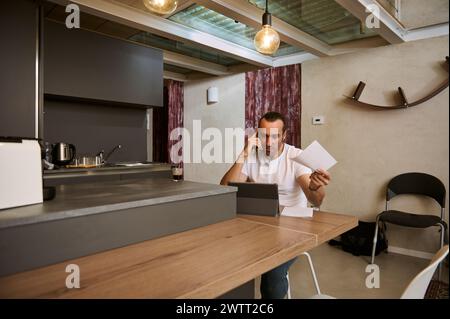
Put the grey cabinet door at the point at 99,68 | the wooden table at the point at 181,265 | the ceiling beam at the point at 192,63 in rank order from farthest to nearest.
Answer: the ceiling beam at the point at 192,63, the grey cabinet door at the point at 99,68, the wooden table at the point at 181,265

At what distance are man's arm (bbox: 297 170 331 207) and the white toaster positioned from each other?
119 cm

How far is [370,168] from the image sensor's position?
344 cm

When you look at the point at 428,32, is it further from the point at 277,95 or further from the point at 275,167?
the point at 275,167

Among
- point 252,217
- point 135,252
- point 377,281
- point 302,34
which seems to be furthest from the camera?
point 302,34

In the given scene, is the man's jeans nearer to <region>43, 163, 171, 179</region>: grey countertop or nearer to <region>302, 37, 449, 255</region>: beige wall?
A: <region>43, 163, 171, 179</region>: grey countertop

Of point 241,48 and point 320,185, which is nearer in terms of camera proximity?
point 320,185

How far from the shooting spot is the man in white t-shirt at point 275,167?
6.15 feet

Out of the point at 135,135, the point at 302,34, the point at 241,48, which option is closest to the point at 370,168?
the point at 302,34

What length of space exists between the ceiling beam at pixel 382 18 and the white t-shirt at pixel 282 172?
1290mm

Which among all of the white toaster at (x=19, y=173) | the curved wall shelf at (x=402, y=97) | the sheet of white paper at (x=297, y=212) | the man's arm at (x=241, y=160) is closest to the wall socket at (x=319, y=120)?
the curved wall shelf at (x=402, y=97)

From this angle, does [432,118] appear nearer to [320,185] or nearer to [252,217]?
[320,185]

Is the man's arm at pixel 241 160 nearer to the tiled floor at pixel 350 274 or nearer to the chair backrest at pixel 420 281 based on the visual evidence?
the tiled floor at pixel 350 274

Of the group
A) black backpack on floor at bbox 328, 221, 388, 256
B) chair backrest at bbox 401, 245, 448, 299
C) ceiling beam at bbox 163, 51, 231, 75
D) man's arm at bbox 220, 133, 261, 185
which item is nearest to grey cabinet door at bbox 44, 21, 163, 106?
ceiling beam at bbox 163, 51, 231, 75
